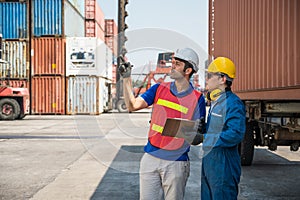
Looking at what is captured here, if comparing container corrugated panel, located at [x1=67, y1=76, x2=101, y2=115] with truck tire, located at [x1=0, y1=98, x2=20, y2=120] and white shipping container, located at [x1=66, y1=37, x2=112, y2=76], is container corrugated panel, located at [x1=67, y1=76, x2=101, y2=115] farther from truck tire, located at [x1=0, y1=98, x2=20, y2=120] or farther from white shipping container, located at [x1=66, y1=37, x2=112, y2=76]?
truck tire, located at [x1=0, y1=98, x2=20, y2=120]

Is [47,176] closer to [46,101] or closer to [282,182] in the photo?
[282,182]

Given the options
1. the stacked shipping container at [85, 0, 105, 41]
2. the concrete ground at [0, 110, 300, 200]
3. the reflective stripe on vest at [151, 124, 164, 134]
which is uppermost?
the stacked shipping container at [85, 0, 105, 41]

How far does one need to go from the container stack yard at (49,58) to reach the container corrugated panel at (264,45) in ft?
56.7

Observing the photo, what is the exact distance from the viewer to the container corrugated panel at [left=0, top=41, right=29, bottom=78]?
2506 centimetres

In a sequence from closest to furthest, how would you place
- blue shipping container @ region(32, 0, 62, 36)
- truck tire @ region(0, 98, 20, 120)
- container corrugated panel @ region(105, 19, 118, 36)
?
truck tire @ region(0, 98, 20, 120)
blue shipping container @ region(32, 0, 62, 36)
container corrugated panel @ region(105, 19, 118, 36)

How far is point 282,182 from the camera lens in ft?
22.2

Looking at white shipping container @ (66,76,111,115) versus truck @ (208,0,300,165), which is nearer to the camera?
truck @ (208,0,300,165)

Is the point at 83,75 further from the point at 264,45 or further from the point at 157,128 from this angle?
the point at 157,128

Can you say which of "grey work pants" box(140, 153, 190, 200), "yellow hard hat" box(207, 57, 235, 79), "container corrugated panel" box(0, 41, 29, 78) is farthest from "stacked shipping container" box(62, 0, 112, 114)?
"grey work pants" box(140, 153, 190, 200)

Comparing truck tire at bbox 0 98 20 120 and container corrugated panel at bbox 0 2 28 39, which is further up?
container corrugated panel at bbox 0 2 28 39

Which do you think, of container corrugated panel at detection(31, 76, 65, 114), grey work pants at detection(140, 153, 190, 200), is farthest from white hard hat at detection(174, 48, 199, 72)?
container corrugated panel at detection(31, 76, 65, 114)

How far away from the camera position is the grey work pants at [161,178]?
3.18 metres

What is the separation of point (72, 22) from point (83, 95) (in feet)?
19.8

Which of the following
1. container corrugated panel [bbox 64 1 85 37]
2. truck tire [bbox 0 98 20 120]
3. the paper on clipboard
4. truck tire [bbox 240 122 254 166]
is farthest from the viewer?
container corrugated panel [bbox 64 1 85 37]
